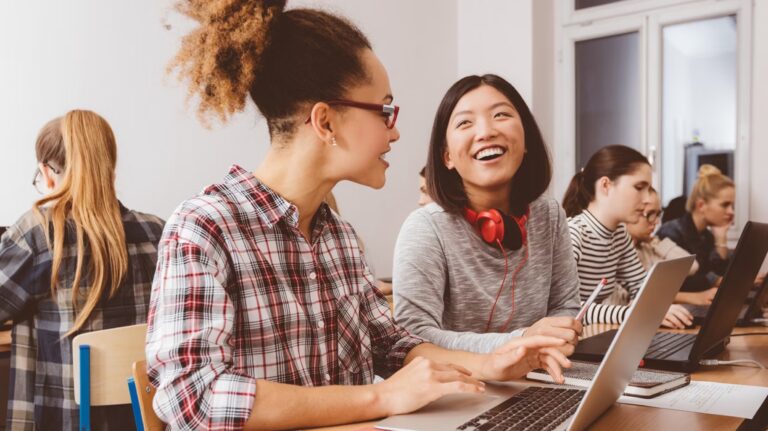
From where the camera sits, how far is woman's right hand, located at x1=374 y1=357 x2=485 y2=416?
1.00 m

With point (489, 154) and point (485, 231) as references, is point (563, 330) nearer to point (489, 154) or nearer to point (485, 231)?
point (485, 231)

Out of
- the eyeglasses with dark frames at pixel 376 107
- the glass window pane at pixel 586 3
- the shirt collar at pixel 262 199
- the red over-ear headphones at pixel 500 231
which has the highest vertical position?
the glass window pane at pixel 586 3

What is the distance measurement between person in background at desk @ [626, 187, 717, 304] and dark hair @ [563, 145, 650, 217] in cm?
17

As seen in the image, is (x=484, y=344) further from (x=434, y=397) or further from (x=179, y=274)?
(x=179, y=274)

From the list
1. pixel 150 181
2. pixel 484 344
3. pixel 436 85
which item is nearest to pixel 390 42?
pixel 436 85

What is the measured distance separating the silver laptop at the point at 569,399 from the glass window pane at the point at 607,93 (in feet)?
14.0

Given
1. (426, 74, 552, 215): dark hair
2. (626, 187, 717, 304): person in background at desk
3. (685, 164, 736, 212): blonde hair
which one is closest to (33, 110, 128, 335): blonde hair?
(426, 74, 552, 215): dark hair

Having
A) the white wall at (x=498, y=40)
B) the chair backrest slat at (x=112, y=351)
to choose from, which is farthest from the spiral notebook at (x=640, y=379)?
the white wall at (x=498, y=40)

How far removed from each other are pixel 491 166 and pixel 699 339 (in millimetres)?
598

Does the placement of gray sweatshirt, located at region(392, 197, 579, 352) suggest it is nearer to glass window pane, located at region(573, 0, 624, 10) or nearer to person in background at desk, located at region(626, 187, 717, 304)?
person in background at desk, located at region(626, 187, 717, 304)

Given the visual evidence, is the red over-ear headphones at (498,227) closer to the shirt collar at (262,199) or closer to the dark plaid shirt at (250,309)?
the dark plaid shirt at (250,309)

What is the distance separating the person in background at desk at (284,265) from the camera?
96 centimetres

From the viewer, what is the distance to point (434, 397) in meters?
1.00

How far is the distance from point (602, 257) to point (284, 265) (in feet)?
5.41
